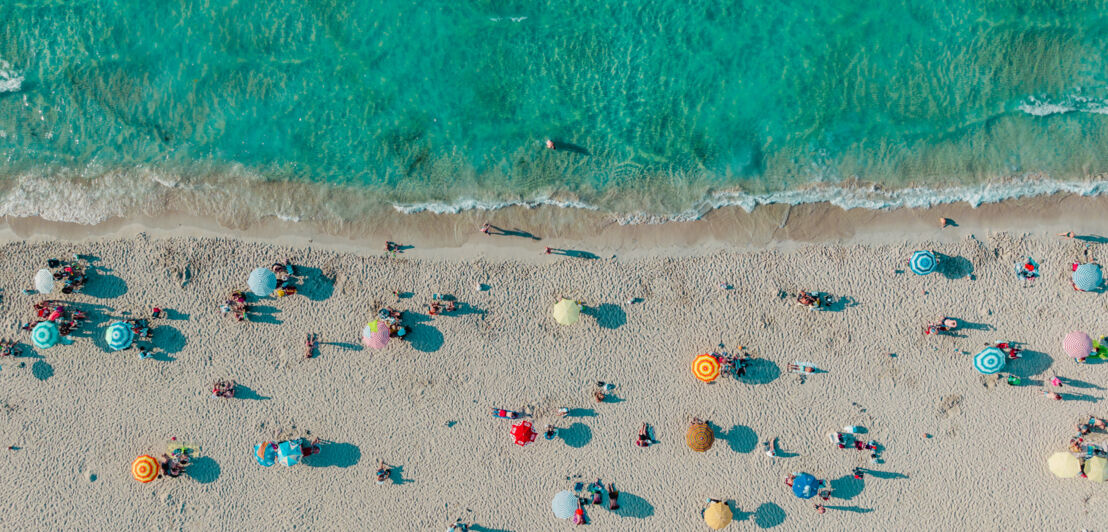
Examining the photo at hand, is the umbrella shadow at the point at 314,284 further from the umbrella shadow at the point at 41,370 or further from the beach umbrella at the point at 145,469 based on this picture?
the umbrella shadow at the point at 41,370

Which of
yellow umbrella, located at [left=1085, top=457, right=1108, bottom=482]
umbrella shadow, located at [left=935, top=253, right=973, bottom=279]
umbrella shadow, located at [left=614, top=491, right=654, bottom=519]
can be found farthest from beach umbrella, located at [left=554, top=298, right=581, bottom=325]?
yellow umbrella, located at [left=1085, top=457, right=1108, bottom=482]

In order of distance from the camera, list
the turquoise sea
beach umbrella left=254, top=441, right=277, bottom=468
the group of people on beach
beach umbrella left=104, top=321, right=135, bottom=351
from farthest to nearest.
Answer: the turquoise sea
the group of people on beach
beach umbrella left=254, top=441, right=277, bottom=468
beach umbrella left=104, top=321, right=135, bottom=351

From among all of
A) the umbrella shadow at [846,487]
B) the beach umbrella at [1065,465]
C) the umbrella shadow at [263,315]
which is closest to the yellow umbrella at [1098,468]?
the beach umbrella at [1065,465]

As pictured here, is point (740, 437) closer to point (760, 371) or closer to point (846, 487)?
point (760, 371)

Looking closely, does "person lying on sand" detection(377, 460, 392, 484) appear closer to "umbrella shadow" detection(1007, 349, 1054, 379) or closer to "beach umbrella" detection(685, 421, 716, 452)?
"beach umbrella" detection(685, 421, 716, 452)

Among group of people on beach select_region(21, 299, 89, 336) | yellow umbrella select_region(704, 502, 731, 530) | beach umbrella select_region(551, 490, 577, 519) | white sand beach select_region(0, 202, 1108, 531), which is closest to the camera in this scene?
yellow umbrella select_region(704, 502, 731, 530)

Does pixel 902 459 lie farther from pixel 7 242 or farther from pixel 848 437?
pixel 7 242
